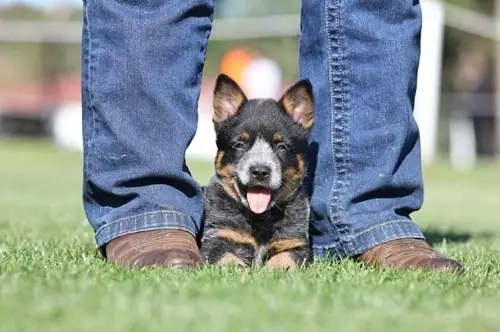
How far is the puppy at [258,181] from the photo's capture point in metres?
4.09

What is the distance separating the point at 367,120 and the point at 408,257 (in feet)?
2.05

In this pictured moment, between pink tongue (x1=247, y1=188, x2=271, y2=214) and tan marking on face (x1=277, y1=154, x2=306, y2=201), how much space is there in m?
0.06

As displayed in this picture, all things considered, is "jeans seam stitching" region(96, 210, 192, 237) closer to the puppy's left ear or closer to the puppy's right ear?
the puppy's right ear

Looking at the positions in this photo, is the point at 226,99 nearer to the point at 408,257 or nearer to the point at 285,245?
the point at 285,245

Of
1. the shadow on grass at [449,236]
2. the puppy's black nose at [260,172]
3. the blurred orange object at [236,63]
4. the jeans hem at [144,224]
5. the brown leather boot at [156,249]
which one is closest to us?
the brown leather boot at [156,249]

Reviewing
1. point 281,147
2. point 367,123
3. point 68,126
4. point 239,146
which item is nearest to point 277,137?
point 281,147

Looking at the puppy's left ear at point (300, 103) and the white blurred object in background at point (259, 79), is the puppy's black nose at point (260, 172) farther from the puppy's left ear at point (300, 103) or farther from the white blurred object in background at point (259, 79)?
the white blurred object in background at point (259, 79)

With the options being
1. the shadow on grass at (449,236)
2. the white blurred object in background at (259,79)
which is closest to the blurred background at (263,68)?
the white blurred object in background at (259,79)

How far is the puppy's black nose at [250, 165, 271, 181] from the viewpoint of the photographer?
4.04m

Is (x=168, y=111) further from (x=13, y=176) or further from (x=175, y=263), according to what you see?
(x=13, y=176)

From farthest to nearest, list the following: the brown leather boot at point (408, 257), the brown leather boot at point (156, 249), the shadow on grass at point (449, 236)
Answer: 1. the shadow on grass at point (449, 236)
2. the brown leather boot at point (408, 257)
3. the brown leather boot at point (156, 249)

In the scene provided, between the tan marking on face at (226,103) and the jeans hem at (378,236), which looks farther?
the tan marking on face at (226,103)

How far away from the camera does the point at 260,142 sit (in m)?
4.14

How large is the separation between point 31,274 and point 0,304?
54 centimetres
